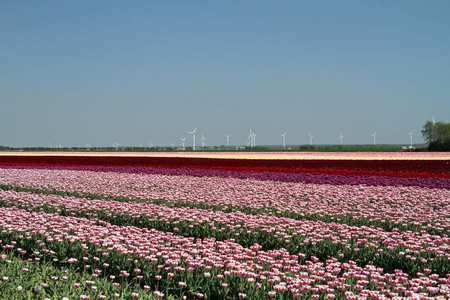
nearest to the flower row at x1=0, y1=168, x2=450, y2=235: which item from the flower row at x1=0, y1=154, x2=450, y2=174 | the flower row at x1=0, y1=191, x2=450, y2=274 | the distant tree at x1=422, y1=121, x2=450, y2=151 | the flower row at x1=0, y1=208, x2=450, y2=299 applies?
the flower row at x1=0, y1=191, x2=450, y2=274

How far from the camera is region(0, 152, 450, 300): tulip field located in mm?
5996

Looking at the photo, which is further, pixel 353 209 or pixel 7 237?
pixel 353 209

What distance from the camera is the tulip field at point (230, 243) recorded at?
6.00 metres

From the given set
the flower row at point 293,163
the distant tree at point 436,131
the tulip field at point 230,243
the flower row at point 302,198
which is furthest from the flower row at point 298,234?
the distant tree at point 436,131

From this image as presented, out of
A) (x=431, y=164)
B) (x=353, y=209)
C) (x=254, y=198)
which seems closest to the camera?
(x=353, y=209)

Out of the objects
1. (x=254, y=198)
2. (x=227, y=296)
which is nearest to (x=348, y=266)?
(x=227, y=296)

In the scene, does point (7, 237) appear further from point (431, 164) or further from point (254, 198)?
point (431, 164)

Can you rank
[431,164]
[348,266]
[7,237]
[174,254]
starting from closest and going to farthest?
[348,266] → [174,254] → [7,237] → [431,164]

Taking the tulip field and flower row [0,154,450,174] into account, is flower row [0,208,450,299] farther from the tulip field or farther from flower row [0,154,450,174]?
flower row [0,154,450,174]

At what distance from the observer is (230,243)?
8.03 m

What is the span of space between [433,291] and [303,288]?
1696 mm

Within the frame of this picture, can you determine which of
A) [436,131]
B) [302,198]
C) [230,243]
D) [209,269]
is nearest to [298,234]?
[230,243]

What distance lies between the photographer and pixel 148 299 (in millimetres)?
5613

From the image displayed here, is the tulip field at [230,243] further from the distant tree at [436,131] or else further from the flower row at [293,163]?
the distant tree at [436,131]
